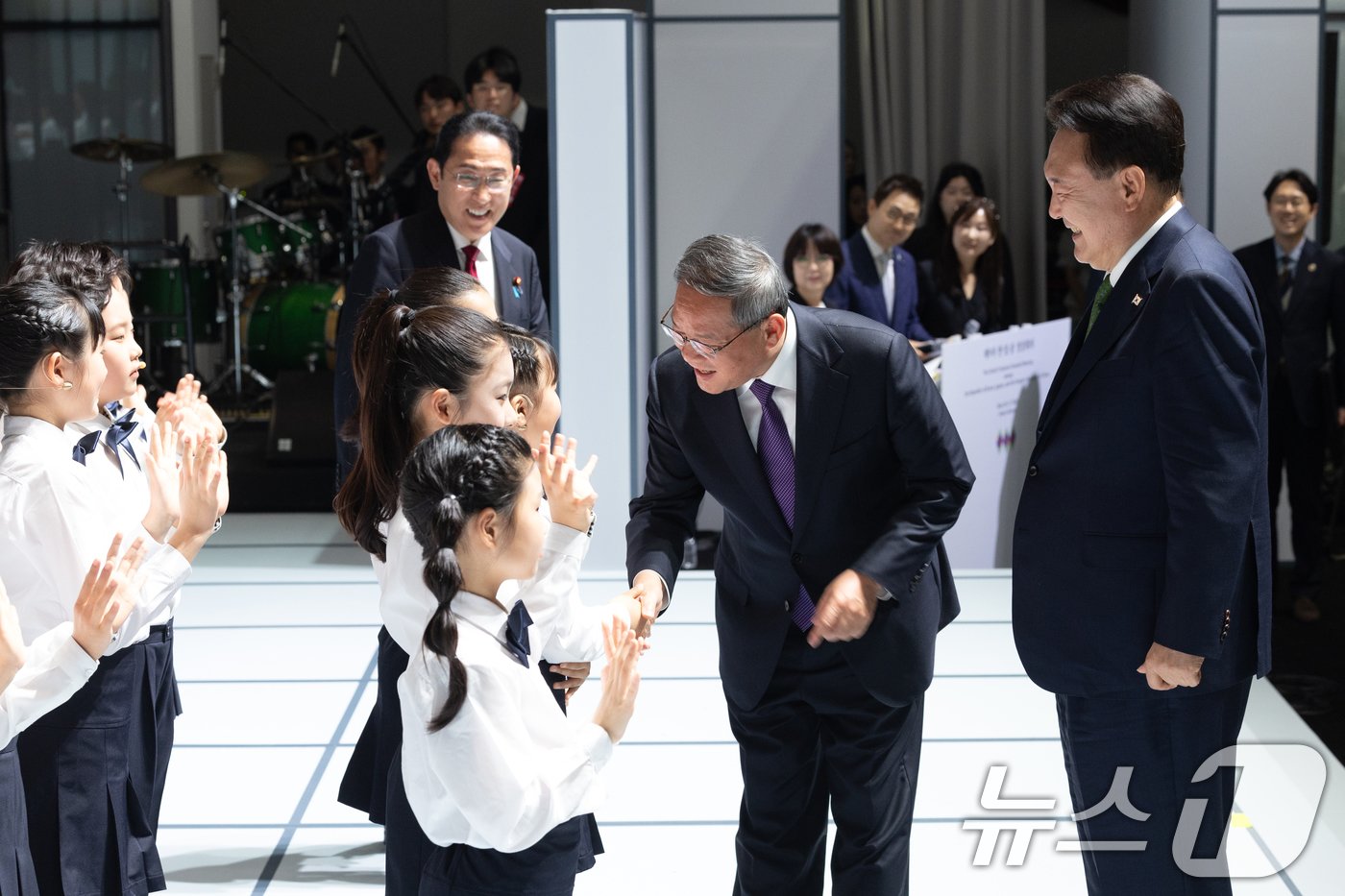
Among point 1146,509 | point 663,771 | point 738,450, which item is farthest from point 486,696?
point 663,771

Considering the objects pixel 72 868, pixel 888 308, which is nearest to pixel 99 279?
pixel 72 868

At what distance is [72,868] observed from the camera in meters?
2.64

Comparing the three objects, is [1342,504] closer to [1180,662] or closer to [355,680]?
[355,680]

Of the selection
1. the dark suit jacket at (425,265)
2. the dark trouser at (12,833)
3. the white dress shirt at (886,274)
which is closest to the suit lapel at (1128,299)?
the dark trouser at (12,833)

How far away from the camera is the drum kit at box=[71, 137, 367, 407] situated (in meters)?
9.77

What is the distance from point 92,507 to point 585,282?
3.52 metres

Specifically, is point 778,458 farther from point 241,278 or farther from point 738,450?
point 241,278

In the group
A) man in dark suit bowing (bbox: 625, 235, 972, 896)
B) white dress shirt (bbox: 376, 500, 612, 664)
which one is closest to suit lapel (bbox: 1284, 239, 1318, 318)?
man in dark suit bowing (bbox: 625, 235, 972, 896)

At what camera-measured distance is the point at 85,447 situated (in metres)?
2.56

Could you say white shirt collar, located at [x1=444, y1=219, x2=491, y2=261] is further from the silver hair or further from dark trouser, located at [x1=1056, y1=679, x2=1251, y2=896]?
dark trouser, located at [x1=1056, y1=679, x2=1251, y2=896]

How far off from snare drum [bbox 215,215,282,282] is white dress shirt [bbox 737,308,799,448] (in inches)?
339

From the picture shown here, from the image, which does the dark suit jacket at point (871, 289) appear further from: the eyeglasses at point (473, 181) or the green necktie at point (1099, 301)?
the green necktie at point (1099, 301)

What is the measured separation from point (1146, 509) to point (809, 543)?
21.1 inches

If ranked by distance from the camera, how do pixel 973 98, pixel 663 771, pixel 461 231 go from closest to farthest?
pixel 663 771, pixel 461 231, pixel 973 98
